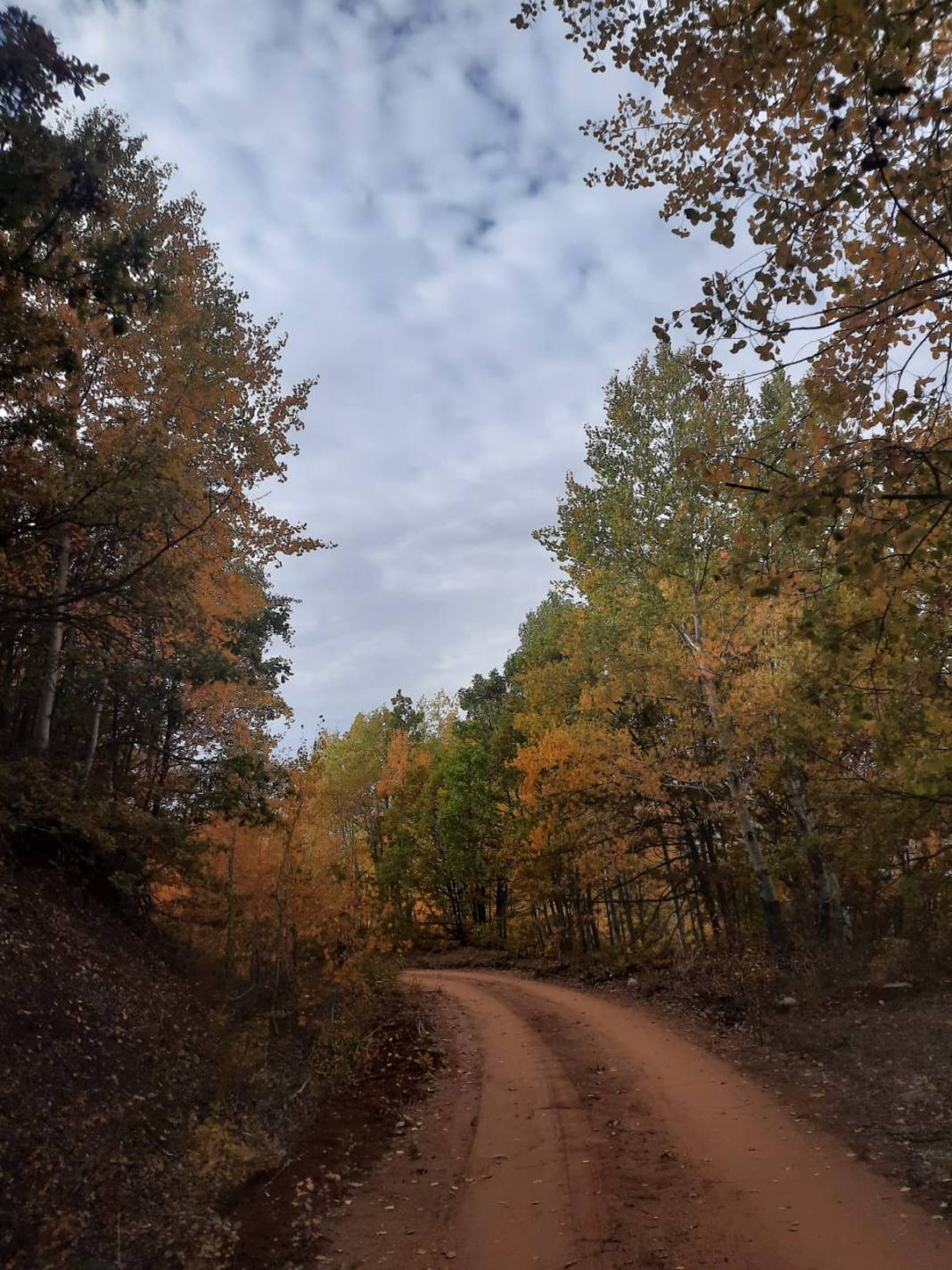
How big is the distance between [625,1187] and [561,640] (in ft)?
42.7

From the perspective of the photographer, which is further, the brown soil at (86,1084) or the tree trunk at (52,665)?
the tree trunk at (52,665)

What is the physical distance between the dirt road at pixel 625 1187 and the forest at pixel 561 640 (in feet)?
4.34

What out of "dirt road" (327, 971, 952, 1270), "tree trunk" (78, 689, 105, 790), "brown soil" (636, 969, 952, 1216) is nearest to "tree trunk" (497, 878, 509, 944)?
"brown soil" (636, 969, 952, 1216)

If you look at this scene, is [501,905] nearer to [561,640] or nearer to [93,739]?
[561,640]

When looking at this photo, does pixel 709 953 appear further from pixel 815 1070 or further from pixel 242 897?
pixel 242 897

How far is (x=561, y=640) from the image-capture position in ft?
59.7

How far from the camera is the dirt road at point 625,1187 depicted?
488 centimetres

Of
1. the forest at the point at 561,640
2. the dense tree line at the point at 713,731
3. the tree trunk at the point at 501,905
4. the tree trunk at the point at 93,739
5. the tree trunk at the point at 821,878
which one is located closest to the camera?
the forest at the point at 561,640

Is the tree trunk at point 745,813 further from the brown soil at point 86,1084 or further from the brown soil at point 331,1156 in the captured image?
the brown soil at point 86,1084

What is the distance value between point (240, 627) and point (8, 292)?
13.5 metres

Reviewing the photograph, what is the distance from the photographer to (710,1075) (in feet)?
30.2

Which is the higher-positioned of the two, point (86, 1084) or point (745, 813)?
point (745, 813)

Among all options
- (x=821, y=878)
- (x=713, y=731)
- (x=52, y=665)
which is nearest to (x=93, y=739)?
(x=52, y=665)

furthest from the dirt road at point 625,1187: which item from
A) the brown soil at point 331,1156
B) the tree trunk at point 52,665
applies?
the tree trunk at point 52,665
